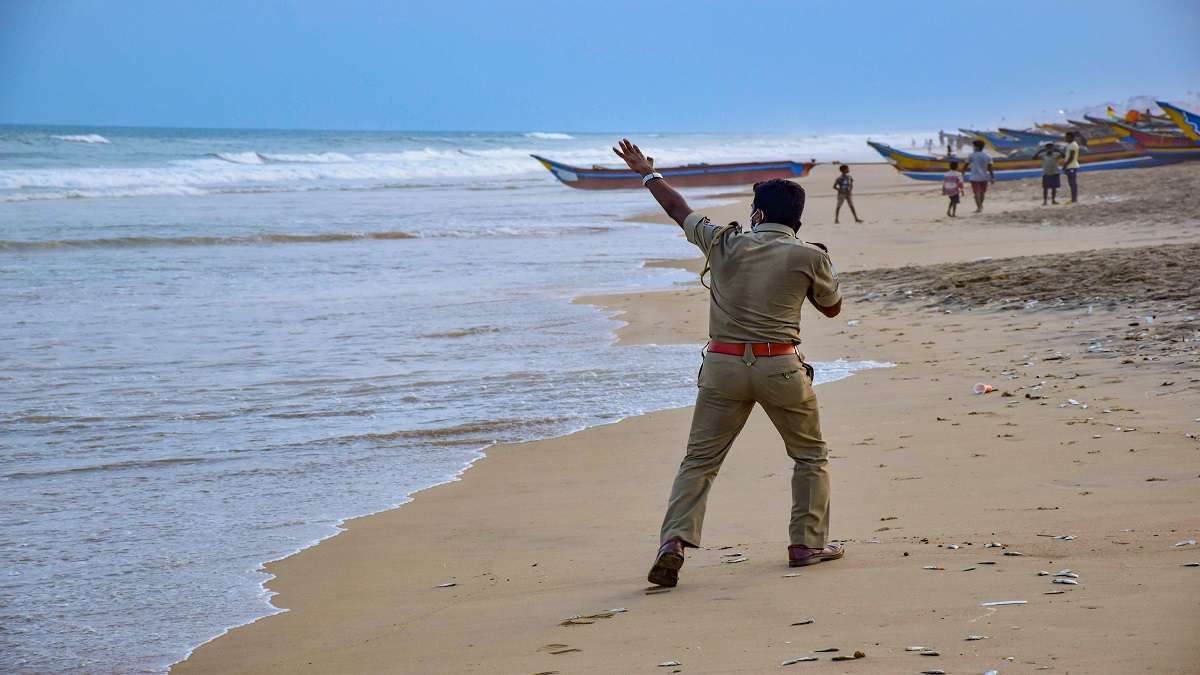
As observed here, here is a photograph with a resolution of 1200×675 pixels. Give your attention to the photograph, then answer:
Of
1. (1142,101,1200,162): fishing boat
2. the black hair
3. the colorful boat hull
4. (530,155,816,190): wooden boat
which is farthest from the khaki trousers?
(530,155,816,190): wooden boat

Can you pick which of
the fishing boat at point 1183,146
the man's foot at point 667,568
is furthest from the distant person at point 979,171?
the man's foot at point 667,568

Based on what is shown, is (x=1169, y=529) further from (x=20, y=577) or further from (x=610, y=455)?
(x=20, y=577)

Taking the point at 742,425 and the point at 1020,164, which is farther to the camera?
the point at 1020,164

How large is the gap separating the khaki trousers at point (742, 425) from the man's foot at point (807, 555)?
3cm

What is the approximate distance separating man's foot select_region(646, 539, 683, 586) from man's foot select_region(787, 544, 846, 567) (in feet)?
1.47

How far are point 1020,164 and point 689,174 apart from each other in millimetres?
13182

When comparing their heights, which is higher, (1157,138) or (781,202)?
(1157,138)

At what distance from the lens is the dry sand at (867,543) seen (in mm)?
3729

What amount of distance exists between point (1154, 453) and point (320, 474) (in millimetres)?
4484

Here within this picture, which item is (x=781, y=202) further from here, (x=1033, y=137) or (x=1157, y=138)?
(x=1033, y=137)

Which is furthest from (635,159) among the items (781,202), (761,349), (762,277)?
(761,349)

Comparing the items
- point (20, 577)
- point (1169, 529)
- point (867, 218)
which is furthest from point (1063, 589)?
point (867, 218)

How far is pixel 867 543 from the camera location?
5.03 m

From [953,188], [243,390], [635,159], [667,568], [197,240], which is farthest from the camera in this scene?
[197,240]
